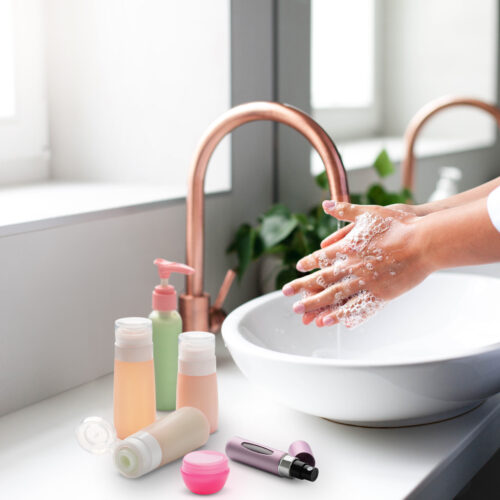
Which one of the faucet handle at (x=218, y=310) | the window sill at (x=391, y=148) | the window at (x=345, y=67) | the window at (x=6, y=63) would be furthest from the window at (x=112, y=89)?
the window at (x=345, y=67)

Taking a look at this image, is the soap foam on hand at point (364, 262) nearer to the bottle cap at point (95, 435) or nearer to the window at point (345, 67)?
the bottle cap at point (95, 435)

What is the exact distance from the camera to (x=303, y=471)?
774 millimetres

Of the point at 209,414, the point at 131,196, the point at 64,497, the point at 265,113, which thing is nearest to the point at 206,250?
the point at 131,196

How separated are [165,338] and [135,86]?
2.01 feet

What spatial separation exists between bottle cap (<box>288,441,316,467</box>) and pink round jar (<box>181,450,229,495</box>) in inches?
3.6

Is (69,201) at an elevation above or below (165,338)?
above

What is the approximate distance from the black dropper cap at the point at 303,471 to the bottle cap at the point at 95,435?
204 mm

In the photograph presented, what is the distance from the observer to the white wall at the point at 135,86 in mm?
1346

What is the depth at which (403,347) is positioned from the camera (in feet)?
3.81

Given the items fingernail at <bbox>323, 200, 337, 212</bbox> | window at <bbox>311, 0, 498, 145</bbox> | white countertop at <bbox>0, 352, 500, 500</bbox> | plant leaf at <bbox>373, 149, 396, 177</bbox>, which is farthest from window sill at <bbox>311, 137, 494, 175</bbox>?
white countertop at <bbox>0, 352, 500, 500</bbox>

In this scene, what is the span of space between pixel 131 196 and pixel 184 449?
0.56 metres

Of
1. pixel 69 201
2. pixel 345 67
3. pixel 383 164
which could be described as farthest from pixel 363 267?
pixel 345 67

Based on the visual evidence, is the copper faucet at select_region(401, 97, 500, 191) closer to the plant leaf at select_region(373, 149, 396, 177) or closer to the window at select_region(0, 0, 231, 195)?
the plant leaf at select_region(373, 149, 396, 177)

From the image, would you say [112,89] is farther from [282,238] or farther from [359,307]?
[359,307]
